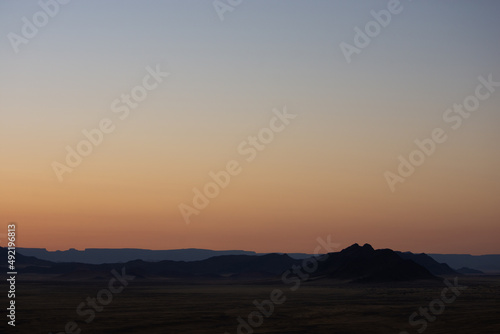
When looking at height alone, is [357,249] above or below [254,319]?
above

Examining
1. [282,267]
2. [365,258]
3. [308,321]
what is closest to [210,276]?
[282,267]

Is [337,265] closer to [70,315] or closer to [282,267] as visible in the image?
[282,267]

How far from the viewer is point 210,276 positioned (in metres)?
168

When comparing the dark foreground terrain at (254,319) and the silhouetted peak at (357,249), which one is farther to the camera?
the silhouetted peak at (357,249)

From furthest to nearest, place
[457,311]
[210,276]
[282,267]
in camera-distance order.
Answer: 1. [282,267]
2. [210,276]
3. [457,311]

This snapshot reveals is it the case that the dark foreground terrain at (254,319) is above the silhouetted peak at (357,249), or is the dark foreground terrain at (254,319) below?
below

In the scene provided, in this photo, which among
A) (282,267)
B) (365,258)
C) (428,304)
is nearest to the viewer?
(428,304)

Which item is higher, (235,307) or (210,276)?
(210,276)

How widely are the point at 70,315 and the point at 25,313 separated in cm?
392

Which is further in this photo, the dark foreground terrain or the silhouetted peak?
the silhouetted peak

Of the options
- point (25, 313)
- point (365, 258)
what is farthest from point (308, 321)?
point (365, 258)

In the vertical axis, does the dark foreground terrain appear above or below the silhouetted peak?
below

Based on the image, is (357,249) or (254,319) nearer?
(254,319)

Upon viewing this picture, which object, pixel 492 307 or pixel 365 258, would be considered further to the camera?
pixel 365 258
